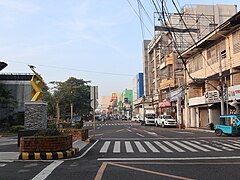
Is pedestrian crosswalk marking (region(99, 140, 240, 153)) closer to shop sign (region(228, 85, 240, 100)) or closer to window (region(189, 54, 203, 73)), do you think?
shop sign (region(228, 85, 240, 100))

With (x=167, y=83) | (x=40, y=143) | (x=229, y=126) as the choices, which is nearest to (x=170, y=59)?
(x=167, y=83)

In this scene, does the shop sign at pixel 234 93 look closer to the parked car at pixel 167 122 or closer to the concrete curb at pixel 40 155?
the parked car at pixel 167 122

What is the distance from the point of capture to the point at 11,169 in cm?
901

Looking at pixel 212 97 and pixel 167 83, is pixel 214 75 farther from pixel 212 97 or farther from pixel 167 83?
pixel 167 83

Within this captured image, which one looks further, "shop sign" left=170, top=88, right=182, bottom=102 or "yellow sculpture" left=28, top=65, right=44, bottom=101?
"shop sign" left=170, top=88, right=182, bottom=102

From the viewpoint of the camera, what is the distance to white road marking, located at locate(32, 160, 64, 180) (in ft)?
25.6

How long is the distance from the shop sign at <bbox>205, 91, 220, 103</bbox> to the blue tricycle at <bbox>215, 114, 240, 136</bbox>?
29.8 feet

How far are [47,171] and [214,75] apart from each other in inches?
1219

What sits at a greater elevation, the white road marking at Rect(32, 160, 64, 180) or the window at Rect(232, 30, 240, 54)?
the window at Rect(232, 30, 240, 54)

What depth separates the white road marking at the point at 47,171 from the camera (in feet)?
25.6

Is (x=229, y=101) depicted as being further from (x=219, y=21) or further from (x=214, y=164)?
(x=219, y=21)

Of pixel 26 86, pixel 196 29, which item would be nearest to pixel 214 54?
pixel 196 29

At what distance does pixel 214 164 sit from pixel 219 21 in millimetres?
52427

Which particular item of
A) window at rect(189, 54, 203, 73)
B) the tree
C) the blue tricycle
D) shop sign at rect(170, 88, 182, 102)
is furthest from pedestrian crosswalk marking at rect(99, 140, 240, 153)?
the tree
